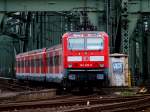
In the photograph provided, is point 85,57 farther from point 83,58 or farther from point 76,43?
point 76,43

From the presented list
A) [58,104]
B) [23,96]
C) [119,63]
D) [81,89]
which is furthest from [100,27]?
[58,104]

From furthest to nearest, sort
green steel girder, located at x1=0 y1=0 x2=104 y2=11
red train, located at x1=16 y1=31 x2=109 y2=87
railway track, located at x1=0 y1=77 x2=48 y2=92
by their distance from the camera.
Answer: green steel girder, located at x1=0 y1=0 x2=104 y2=11
railway track, located at x1=0 y1=77 x2=48 y2=92
red train, located at x1=16 y1=31 x2=109 y2=87

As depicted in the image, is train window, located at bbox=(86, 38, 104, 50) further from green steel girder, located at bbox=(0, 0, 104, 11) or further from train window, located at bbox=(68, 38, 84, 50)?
green steel girder, located at bbox=(0, 0, 104, 11)

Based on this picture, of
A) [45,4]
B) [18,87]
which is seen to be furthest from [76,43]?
[18,87]

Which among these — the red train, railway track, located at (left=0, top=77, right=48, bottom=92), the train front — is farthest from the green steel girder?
the train front

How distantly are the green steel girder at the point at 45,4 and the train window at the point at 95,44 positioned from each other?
10.7m

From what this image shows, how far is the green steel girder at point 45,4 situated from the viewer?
39.2m

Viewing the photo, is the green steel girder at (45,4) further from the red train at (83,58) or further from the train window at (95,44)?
the train window at (95,44)

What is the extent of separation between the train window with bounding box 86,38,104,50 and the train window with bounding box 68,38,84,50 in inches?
11.6

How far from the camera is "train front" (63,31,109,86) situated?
28328 mm

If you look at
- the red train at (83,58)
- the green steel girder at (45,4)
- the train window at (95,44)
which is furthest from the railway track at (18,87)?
the train window at (95,44)

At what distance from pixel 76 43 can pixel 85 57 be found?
36.8 inches

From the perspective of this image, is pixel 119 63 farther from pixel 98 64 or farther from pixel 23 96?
pixel 23 96

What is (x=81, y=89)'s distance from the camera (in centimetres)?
2959
